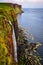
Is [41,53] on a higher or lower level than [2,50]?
lower

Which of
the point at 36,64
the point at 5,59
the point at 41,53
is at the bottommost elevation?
the point at 41,53

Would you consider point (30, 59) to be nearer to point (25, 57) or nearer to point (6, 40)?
point (25, 57)

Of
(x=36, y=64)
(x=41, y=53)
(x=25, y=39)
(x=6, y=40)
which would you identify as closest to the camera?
(x=6, y=40)

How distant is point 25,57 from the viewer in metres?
22.8

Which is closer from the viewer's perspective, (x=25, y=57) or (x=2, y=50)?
(x=2, y=50)

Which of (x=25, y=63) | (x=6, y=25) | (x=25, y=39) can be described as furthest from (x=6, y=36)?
(x=25, y=39)

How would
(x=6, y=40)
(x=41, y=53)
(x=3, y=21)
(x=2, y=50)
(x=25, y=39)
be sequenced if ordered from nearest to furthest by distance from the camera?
1. (x=2, y=50)
2. (x=6, y=40)
3. (x=3, y=21)
4. (x=25, y=39)
5. (x=41, y=53)

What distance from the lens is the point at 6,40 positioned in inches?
542

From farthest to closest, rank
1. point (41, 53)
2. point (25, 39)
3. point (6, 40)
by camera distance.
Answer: point (41, 53), point (25, 39), point (6, 40)

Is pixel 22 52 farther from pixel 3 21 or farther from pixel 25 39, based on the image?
pixel 3 21

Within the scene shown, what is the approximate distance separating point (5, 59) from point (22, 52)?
11.1 m

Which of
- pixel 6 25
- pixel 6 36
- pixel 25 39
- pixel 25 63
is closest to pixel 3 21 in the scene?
pixel 6 25

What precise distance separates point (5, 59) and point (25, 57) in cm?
1072

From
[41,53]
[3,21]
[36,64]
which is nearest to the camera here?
[3,21]
